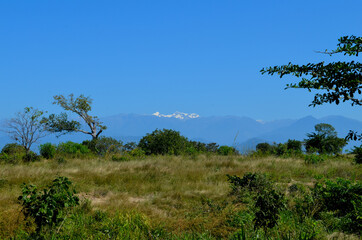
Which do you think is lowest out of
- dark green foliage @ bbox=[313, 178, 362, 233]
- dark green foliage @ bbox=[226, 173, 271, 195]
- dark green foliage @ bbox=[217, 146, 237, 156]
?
dark green foliage @ bbox=[313, 178, 362, 233]

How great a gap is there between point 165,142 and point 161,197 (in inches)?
577

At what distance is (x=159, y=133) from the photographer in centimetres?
2342

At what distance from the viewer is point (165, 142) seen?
22.5m

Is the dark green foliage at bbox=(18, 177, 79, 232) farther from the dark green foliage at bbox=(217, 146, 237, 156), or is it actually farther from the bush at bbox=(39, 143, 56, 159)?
the bush at bbox=(39, 143, 56, 159)

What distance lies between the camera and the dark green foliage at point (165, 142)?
2241cm

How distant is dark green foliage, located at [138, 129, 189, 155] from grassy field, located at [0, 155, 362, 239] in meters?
8.50

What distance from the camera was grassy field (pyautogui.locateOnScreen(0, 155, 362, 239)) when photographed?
5.23 metres

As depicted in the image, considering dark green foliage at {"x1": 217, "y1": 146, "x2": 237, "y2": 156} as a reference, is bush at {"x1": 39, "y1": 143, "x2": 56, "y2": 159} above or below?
above

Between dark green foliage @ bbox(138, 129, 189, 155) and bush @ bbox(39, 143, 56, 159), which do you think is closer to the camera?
bush @ bbox(39, 143, 56, 159)

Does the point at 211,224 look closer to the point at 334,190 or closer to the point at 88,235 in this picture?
the point at 88,235

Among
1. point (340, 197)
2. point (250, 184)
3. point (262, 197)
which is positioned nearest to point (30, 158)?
point (250, 184)

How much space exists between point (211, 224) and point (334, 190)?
309 centimetres

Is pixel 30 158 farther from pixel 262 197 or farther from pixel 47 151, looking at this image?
Result: pixel 262 197

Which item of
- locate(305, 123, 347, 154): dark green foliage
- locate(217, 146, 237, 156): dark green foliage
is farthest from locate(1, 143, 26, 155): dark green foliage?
locate(305, 123, 347, 154): dark green foliage
